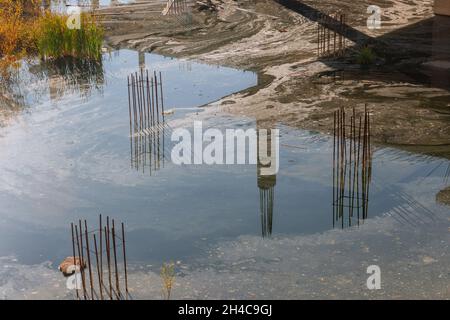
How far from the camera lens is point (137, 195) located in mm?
7742

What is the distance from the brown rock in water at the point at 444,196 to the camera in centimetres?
726

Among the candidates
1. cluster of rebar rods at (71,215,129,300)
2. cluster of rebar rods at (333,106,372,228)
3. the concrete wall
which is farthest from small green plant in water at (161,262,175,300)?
the concrete wall

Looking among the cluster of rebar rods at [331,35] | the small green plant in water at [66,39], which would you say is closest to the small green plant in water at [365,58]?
the cluster of rebar rods at [331,35]

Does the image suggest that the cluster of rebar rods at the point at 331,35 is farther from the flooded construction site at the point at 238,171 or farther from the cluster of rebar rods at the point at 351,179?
the cluster of rebar rods at the point at 351,179

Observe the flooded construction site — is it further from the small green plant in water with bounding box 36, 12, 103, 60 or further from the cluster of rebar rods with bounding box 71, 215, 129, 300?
the small green plant in water with bounding box 36, 12, 103, 60

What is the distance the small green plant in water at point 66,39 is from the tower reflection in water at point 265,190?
503 cm

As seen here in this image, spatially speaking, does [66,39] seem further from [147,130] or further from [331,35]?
[331,35]

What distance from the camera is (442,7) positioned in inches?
558

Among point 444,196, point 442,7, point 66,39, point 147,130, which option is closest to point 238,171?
point 147,130

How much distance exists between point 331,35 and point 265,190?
648cm

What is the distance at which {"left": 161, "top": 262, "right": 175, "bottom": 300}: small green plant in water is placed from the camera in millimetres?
5828

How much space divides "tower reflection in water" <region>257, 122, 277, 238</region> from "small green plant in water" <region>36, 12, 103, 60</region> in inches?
198
